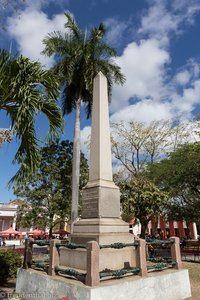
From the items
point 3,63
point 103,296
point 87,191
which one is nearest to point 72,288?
point 103,296

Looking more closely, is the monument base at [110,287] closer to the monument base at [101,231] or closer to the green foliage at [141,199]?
the monument base at [101,231]

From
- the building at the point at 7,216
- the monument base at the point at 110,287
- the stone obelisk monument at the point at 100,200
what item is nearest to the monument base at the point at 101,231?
the stone obelisk monument at the point at 100,200

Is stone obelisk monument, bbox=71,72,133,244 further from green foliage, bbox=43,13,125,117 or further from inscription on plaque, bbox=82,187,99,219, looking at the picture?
green foliage, bbox=43,13,125,117

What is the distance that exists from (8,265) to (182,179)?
14539mm

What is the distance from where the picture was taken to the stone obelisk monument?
6910 mm

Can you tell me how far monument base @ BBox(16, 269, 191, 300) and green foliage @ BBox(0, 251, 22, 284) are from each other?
6.47 ft

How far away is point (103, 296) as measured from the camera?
16.9ft

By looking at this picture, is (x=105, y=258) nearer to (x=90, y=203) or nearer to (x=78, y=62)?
(x=90, y=203)

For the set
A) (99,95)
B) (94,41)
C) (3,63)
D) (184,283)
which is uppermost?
(94,41)

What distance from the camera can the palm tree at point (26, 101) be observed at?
5977 millimetres

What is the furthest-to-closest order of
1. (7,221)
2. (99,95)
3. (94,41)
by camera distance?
1. (7,221)
2. (94,41)
3. (99,95)

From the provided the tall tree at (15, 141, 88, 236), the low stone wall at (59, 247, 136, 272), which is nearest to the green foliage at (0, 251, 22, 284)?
the low stone wall at (59, 247, 136, 272)

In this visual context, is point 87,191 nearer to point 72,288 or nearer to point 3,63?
point 72,288

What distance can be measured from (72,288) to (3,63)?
201 inches
